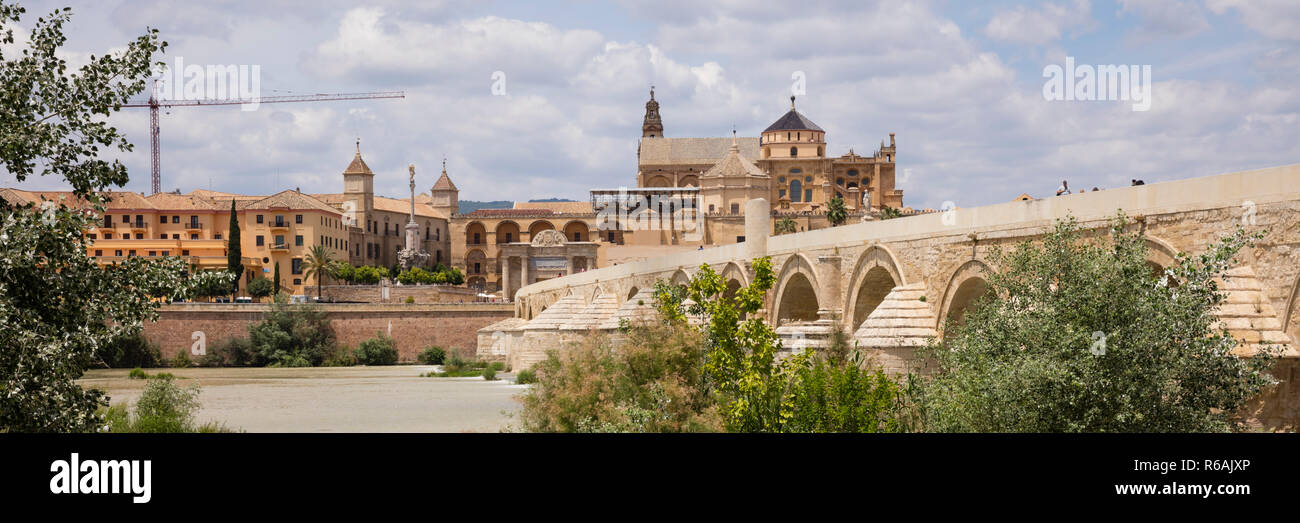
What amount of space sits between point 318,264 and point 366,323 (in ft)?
48.0

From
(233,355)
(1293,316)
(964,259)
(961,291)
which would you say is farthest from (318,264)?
(1293,316)

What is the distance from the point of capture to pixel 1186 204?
1327cm

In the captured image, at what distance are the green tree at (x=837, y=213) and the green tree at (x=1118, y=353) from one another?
80.1 metres

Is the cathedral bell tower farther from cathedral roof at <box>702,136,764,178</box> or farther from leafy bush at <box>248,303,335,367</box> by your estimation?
leafy bush at <box>248,303,335,367</box>

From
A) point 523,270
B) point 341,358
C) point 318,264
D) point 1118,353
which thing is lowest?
A: point 341,358

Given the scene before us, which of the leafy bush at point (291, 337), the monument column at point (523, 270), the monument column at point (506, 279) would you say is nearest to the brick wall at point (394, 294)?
the monument column at point (506, 279)

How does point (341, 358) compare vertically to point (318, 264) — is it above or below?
below

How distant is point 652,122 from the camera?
136 meters

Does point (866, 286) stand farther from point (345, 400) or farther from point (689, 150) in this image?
point (689, 150)

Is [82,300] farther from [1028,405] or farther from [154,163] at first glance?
[154,163]

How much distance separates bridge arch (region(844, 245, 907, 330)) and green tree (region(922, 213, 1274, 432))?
9711 mm

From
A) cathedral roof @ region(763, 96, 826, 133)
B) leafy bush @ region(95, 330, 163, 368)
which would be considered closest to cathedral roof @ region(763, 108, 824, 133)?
cathedral roof @ region(763, 96, 826, 133)

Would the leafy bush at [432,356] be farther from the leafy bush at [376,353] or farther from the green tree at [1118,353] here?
the green tree at [1118,353]
